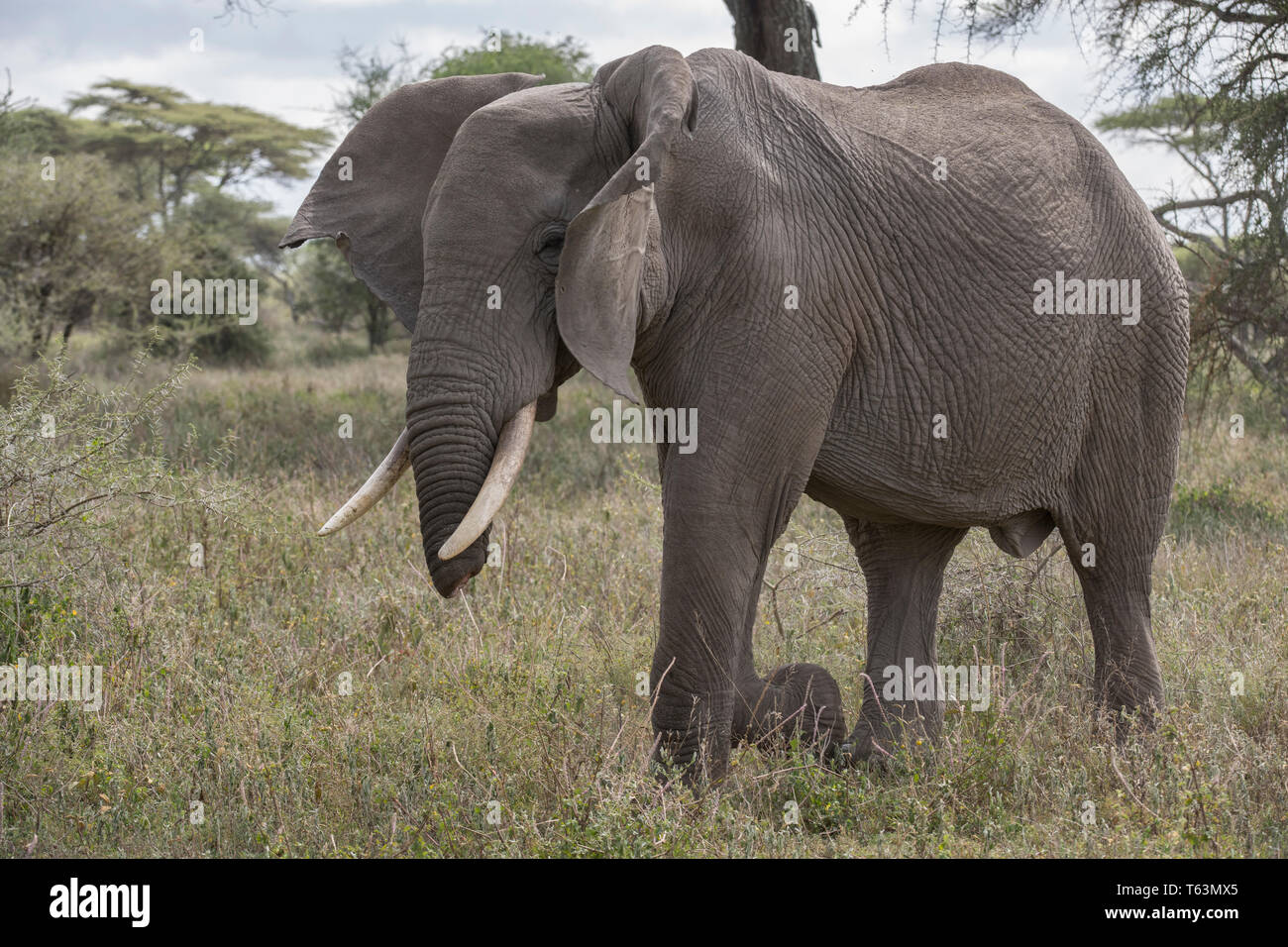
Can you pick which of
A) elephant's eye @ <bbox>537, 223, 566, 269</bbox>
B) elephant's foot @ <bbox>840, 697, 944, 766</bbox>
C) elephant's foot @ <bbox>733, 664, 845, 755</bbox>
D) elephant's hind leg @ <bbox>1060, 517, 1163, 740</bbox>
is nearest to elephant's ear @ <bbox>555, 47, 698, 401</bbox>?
elephant's eye @ <bbox>537, 223, 566, 269</bbox>

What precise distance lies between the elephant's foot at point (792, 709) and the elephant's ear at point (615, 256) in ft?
4.99

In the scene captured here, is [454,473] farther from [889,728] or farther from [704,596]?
[889,728]

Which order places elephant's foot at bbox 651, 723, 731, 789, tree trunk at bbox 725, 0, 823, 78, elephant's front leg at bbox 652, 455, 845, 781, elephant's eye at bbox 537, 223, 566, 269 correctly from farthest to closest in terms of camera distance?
tree trunk at bbox 725, 0, 823, 78
elephant's foot at bbox 651, 723, 731, 789
elephant's front leg at bbox 652, 455, 845, 781
elephant's eye at bbox 537, 223, 566, 269

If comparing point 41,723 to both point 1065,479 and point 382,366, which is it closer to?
point 1065,479

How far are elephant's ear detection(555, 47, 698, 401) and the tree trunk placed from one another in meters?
6.64

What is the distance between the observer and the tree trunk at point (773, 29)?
9914mm

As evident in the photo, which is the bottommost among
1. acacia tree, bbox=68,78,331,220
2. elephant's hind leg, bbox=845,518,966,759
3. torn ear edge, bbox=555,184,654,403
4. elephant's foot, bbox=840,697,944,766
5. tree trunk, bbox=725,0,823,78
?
elephant's foot, bbox=840,697,944,766

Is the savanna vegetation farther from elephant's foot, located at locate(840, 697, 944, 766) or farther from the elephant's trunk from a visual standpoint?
the elephant's trunk

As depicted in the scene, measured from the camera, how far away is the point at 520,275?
144 inches

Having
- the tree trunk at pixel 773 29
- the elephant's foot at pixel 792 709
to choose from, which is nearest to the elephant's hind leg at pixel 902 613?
the elephant's foot at pixel 792 709

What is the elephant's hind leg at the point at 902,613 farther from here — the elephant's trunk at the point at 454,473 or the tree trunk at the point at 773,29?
the tree trunk at the point at 773,29

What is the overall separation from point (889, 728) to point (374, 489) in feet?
7.53

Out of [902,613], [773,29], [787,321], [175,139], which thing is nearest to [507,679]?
[902,613]

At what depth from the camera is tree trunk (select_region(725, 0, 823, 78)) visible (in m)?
9.91
